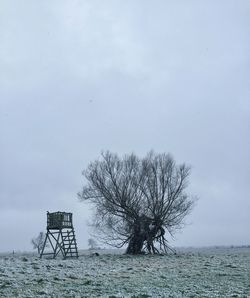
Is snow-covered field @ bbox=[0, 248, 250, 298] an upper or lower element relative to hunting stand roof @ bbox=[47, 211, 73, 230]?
lower

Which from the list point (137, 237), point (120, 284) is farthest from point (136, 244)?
point (120, 284)

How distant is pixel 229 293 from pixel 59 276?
7469 millimetres

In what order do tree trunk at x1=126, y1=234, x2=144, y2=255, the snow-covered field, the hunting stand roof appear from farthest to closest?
1. tree trunk at x1=126, y1=234, x2=144, y2=255
2. the hunting stand roof
3. the snow-covered field

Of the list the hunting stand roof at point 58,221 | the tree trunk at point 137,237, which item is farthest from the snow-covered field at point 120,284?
the tree trunk at point 137,237

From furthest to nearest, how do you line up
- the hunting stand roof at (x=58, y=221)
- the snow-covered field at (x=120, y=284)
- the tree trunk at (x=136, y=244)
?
1. the tree trunk at (x=136, y=244)
2. the hunting stand roof at (x=58, y=221)
3. the snow-covered field at (x=120, y=284)

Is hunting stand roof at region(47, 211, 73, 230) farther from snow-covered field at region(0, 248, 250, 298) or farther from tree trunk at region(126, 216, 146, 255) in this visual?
snow-covered field at region(0, 248, 250, 298)

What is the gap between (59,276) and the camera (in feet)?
65.6

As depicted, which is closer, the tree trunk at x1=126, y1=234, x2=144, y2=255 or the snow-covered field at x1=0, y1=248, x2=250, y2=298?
the snow-covered field at x1=0, y1=248, x2=250, y2=298

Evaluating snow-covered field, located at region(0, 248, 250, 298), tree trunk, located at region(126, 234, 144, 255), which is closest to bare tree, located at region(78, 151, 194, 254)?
tree trunk, located at region(126, 234, 144, 255)

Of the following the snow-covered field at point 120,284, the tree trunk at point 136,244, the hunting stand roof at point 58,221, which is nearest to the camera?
the snow-covered field at point 120,284

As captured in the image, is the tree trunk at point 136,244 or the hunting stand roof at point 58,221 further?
the tree trunk at point 136,244

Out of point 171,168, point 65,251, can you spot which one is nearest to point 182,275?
point 65,251

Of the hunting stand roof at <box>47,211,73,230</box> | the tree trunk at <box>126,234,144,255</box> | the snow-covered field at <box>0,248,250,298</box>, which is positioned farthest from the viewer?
the tree trunk at <box>126,234,144,255</box>

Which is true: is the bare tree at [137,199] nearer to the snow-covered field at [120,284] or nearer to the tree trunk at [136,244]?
the tree trunk at [136,244]
